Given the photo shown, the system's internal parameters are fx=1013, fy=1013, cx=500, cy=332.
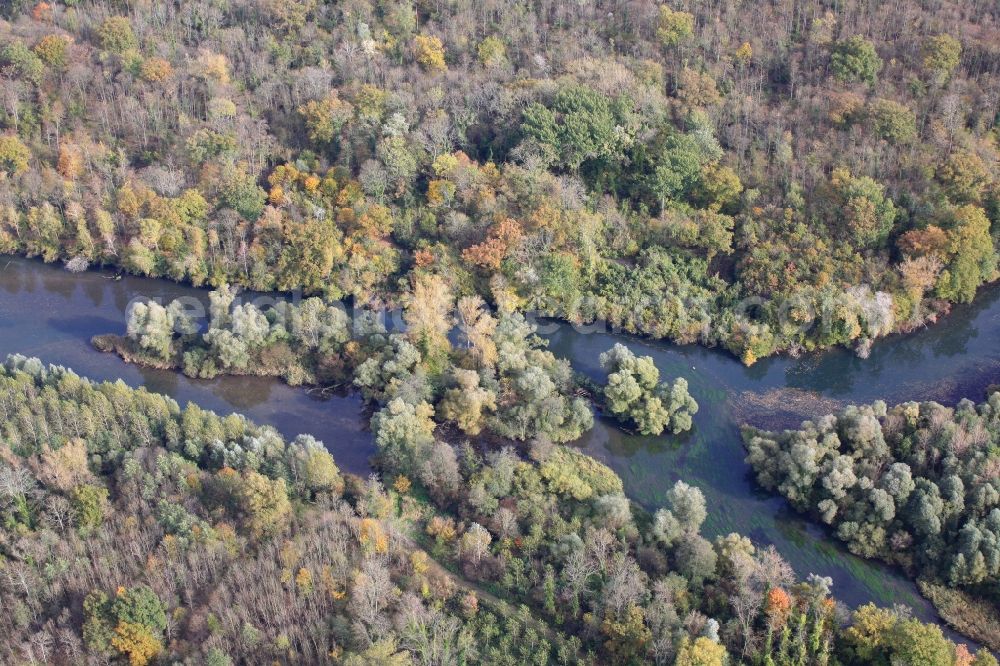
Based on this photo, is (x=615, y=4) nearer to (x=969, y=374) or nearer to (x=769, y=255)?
(x=769, y=255)

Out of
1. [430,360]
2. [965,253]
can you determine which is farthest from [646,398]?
[965,253]

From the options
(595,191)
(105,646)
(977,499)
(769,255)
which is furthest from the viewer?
(595,191)

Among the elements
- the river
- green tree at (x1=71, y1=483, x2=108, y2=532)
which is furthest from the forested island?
the river

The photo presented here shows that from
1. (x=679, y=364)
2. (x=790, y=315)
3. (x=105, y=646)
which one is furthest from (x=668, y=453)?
(x=105, y=646)

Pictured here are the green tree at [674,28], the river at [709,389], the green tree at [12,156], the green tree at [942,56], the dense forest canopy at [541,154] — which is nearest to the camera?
the river at [709,389]

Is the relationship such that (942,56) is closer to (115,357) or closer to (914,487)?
(914,487)

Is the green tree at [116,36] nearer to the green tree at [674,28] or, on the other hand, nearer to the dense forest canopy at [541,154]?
the dense forest canopy at [541,154]

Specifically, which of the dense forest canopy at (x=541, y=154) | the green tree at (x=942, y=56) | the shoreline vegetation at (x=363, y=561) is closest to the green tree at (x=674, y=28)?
the dense forest canopy at (x=541, y=154)
